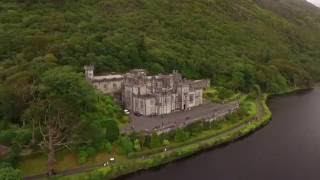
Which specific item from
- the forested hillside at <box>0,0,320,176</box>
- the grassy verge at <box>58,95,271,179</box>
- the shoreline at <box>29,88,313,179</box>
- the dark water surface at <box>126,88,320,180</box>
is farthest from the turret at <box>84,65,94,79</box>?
the dark water surface at <box>126,88,320,180</box>

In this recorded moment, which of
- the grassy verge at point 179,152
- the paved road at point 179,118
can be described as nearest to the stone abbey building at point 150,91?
the paved road at point 179,118

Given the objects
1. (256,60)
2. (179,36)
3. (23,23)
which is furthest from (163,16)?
(23,23)

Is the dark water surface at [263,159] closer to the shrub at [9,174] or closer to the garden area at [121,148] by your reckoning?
the garden area at [121,148]

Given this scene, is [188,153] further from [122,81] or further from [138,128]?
[122,81]

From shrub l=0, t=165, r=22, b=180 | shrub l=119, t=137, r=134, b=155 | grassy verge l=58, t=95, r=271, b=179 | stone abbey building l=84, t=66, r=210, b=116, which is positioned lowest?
grassy verge l=58, t=95, r=271, b=179

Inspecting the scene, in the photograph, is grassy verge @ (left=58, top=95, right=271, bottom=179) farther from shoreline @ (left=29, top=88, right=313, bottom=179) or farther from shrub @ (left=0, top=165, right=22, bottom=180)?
shrub @ (left=0, top=165, right=22, bottom=180)

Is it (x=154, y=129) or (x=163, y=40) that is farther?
(x=163, y=40)

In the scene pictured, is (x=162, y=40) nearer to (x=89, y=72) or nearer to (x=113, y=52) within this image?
(x=113, y=52)

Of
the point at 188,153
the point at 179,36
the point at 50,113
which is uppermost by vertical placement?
the point at 179,36
